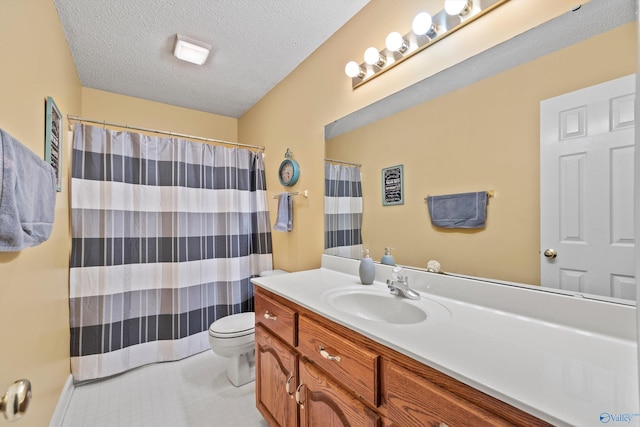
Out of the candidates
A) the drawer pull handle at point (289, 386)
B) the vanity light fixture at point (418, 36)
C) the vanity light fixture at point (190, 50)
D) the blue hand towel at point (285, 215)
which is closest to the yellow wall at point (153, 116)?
the vanity light fixture at point (190, 50)

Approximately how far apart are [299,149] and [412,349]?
5.74 feet

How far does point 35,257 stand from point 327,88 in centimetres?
182

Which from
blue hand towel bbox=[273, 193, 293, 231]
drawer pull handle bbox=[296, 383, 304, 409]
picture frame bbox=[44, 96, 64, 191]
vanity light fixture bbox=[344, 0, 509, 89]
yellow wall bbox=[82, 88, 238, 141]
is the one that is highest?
yellow wall bbox=[82, 88, 238, 141]

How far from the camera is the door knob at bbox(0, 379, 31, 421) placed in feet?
1.65

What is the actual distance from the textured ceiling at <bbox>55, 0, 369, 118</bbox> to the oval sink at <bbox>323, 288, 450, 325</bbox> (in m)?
1.62

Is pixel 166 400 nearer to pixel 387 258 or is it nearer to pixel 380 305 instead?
pixel 380 305

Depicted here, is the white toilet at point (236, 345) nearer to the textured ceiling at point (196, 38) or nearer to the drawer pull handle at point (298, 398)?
the drawer pull handle at point (298, 398)

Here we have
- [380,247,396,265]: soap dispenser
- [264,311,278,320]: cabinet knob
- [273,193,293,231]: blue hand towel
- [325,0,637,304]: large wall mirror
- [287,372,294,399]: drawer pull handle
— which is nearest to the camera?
[325,0,637,304]: large wall mirror

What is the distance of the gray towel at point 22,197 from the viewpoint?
71 centimetres

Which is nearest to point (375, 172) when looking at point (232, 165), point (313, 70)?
point (313, 70)

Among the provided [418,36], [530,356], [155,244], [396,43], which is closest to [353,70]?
[396,43]

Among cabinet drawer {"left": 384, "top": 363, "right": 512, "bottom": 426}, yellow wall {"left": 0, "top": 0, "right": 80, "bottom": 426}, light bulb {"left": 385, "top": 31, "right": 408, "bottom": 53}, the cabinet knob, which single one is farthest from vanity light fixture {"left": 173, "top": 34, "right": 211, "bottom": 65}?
cabinet drawer {"left": 384, "top": 363, "right": 512, "bottom": 426}

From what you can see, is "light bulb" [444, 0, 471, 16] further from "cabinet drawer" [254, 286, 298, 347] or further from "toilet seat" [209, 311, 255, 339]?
"toilet seat" [209, 311, 255, 339]

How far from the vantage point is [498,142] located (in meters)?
1.03
